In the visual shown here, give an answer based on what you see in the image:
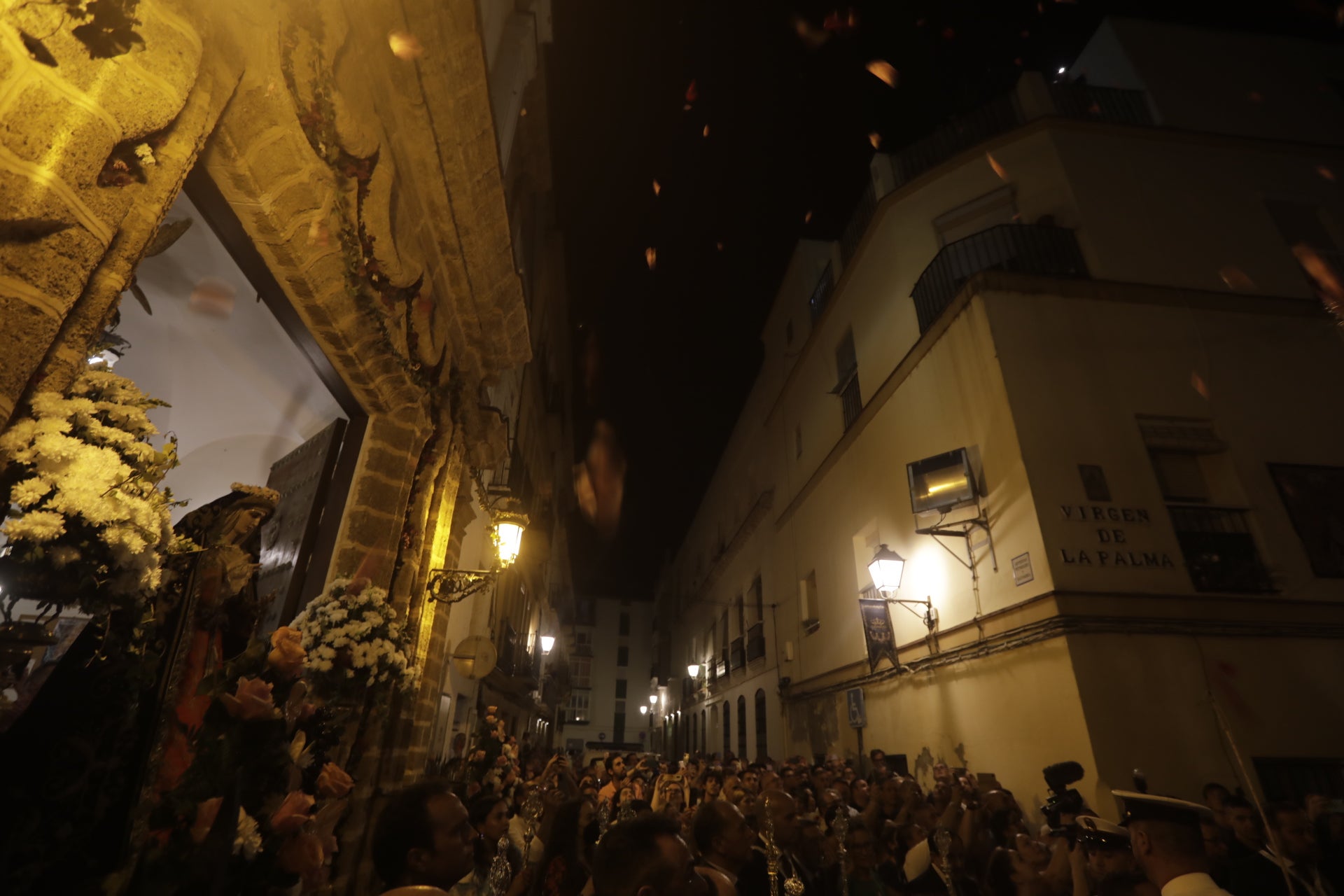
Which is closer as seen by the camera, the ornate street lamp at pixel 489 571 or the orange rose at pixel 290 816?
the orange rose at pixel 290 816

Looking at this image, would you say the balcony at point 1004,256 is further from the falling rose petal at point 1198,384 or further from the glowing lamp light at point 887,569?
the glowing lamp light at point 887,569

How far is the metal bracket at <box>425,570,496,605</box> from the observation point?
6.03 meters

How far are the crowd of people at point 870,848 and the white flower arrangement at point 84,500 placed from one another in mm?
1179

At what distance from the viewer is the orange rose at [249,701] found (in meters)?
2.25

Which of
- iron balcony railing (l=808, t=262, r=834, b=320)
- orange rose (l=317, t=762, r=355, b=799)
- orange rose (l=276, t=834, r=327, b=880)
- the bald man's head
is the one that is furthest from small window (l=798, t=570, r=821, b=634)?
orange rose (l=276, t=834, r=327, b=880)

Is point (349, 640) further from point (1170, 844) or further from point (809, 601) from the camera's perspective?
point (809, 601)

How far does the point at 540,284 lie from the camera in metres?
11.8

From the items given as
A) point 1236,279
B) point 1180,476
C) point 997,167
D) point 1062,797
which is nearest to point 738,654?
point 1180,476

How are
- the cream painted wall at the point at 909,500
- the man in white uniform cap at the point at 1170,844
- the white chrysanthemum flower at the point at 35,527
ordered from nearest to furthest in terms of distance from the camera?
the white chrysanthemum flower at the point at 35,527 < the man in white uniform cap at the point at 1170,844 < the cream painted wall at the point at 909,500

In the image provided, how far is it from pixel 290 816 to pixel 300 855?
0.73 ft

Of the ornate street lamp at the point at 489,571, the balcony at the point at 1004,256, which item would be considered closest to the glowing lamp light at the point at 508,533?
the ornate street lamp at the point at 489,571

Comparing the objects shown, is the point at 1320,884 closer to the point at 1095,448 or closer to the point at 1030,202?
the point at 1095,448

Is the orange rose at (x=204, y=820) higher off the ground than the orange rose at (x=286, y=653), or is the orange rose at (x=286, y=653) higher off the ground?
the orange rose at (x=286, y=653)

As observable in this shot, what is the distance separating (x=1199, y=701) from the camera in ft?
20.2
